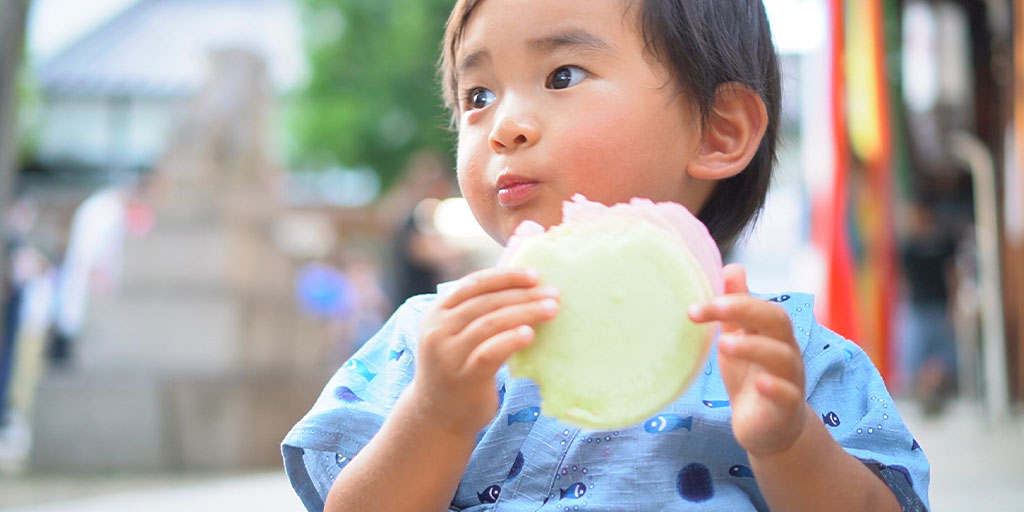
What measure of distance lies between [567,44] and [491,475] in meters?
0.59

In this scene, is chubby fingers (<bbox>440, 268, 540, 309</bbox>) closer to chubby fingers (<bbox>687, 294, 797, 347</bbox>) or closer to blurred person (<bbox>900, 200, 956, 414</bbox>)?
chubby fingers (<bbox>687, 294, 797, 347</bbox>)

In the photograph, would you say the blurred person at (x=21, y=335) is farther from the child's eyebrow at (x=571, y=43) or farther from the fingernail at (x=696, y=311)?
the fingernail at (x=696, y=311)

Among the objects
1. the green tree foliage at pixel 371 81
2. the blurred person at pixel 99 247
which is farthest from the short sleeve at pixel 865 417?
the green tree foliage at pixel 371 81

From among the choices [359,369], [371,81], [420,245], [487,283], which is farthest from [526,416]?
[371,81]

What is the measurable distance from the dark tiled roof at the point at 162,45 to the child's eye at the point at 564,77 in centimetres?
2942

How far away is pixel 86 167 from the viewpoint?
30.3 meters

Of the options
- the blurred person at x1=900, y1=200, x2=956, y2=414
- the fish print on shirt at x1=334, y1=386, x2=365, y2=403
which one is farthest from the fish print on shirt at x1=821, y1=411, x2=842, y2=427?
the blurred person at x1=900, y1=200, x2=956, y2=414

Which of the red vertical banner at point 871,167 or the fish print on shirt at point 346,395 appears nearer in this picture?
the fish print on shirt at point 346,395

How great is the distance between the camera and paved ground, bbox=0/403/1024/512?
3.72 meters

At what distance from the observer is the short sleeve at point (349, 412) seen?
4.87 ft

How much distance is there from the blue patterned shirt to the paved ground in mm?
1971

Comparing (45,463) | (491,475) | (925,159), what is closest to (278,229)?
(45,463)

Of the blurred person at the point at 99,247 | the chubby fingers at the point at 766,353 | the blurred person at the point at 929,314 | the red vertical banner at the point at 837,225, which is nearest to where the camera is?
the chubby fingers at the point at 766,353

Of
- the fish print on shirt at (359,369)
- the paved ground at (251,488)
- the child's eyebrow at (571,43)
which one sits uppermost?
the child's eyebrow at (571,43)
